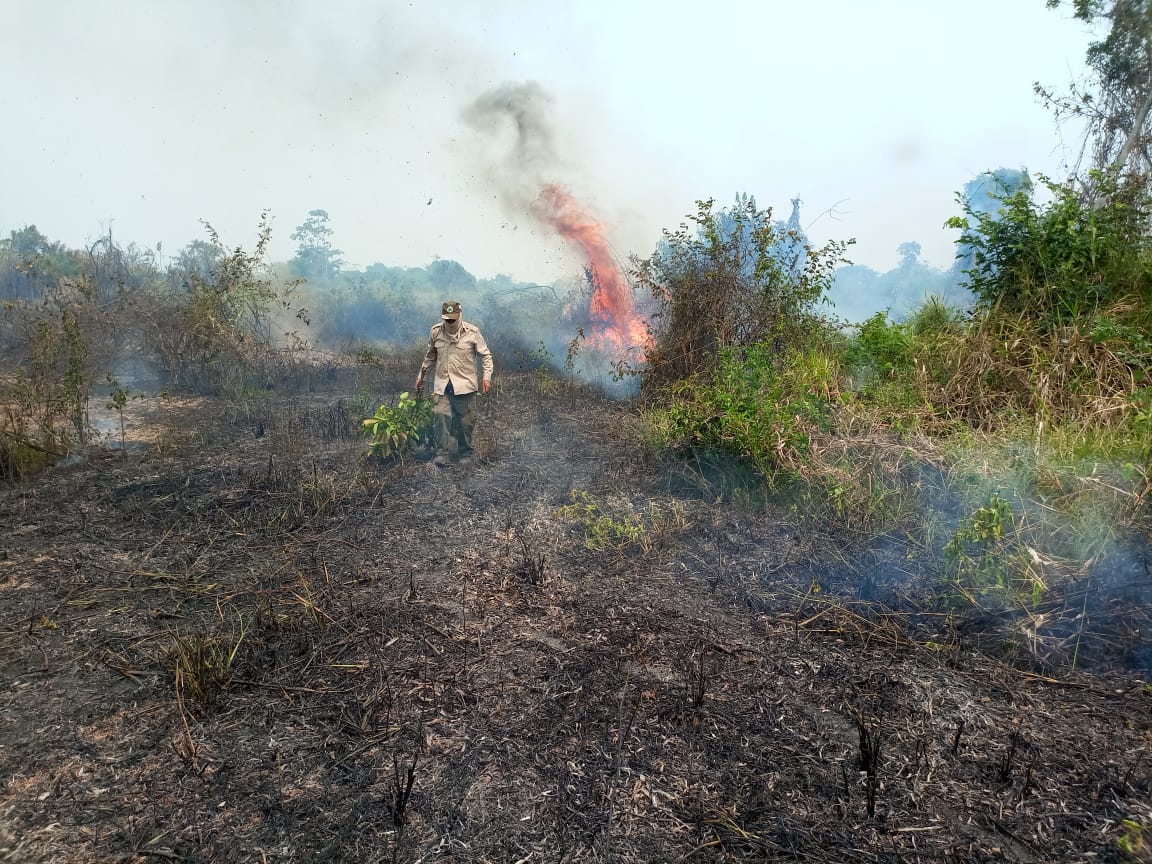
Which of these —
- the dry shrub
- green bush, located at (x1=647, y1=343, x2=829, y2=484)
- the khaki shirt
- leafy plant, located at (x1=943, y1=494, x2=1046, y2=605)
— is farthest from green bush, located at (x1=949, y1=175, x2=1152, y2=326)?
the khaki shirt

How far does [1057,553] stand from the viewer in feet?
12.4

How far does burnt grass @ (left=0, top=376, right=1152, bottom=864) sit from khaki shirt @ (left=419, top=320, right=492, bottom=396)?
2067 millimetres

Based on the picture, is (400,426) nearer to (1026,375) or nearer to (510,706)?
(510,706)

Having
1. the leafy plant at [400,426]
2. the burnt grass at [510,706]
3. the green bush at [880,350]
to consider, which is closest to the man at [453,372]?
the leafy plant at [400,426]

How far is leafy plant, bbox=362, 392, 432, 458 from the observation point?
6.66 m

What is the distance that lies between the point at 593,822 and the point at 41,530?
4.90 m

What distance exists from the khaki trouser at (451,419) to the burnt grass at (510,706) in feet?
6.27

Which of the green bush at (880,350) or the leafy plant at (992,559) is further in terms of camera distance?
the green bush at (880,350)

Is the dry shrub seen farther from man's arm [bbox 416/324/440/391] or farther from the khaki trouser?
man's arm [bbox 416/324/440/391]

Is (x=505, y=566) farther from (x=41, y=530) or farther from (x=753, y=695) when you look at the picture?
(x=41, y=530)

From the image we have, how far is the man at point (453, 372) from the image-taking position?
6.82 meters

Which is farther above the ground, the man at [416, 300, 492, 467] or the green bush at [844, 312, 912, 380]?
the green bush at [844, 312, 912, 380]

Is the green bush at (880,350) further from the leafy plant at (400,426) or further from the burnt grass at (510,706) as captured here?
the leafy plant at (400,426)

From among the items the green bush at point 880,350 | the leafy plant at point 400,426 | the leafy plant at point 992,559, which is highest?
the green bush at point 880,350
